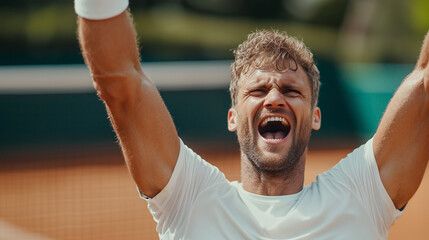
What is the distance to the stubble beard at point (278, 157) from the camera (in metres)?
3.61

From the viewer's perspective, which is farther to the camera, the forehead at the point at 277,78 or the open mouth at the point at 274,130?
the open mouth at the point at 274,130

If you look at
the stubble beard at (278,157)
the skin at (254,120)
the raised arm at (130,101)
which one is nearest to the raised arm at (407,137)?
the skin at (254,120)

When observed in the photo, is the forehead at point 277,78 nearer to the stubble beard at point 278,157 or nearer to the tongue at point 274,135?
the stubble beard at point 278,157

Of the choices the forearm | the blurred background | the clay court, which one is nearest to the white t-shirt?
the forearm

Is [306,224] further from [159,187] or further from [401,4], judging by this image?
[401,4]

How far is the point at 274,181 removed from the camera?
368cm

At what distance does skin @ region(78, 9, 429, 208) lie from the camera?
317 centimetres

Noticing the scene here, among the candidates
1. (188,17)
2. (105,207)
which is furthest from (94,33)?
(188,17)

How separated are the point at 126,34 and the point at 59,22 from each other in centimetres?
2178

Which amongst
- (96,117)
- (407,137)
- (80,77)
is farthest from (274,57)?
(96,117)

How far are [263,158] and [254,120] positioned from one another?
25cm

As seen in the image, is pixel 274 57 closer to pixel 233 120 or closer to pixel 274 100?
pixel 274 100

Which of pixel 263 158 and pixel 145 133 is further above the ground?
pixel 145 133

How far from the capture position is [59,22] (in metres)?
23.9
